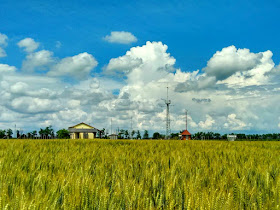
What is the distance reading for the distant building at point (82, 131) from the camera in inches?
3223

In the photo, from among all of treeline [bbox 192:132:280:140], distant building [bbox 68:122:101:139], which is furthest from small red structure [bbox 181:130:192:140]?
distant building [bbox 68:122:101:139]

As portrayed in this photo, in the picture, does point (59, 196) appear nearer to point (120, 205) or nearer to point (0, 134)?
point (120, 205)

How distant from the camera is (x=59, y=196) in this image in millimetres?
1886

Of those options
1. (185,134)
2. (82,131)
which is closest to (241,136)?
(185,134)

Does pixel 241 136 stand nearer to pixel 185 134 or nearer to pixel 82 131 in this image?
pixel 185 134

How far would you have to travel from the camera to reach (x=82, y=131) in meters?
82.0

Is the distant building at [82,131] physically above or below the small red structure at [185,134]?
above

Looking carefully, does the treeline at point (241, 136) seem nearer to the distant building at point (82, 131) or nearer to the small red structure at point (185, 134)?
the small red structure at point (185, 134)

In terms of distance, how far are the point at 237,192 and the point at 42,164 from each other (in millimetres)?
2836

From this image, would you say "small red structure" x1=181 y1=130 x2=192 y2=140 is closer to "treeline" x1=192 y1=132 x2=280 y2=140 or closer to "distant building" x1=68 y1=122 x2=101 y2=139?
"treeline" x1=192 y1=132 x2=280 y2=140

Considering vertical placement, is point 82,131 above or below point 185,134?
above

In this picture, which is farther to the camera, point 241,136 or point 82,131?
point 241,136

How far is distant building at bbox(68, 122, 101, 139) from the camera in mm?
81875

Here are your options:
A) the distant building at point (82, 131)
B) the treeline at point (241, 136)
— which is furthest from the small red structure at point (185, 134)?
the distant building at point (82, 131)
